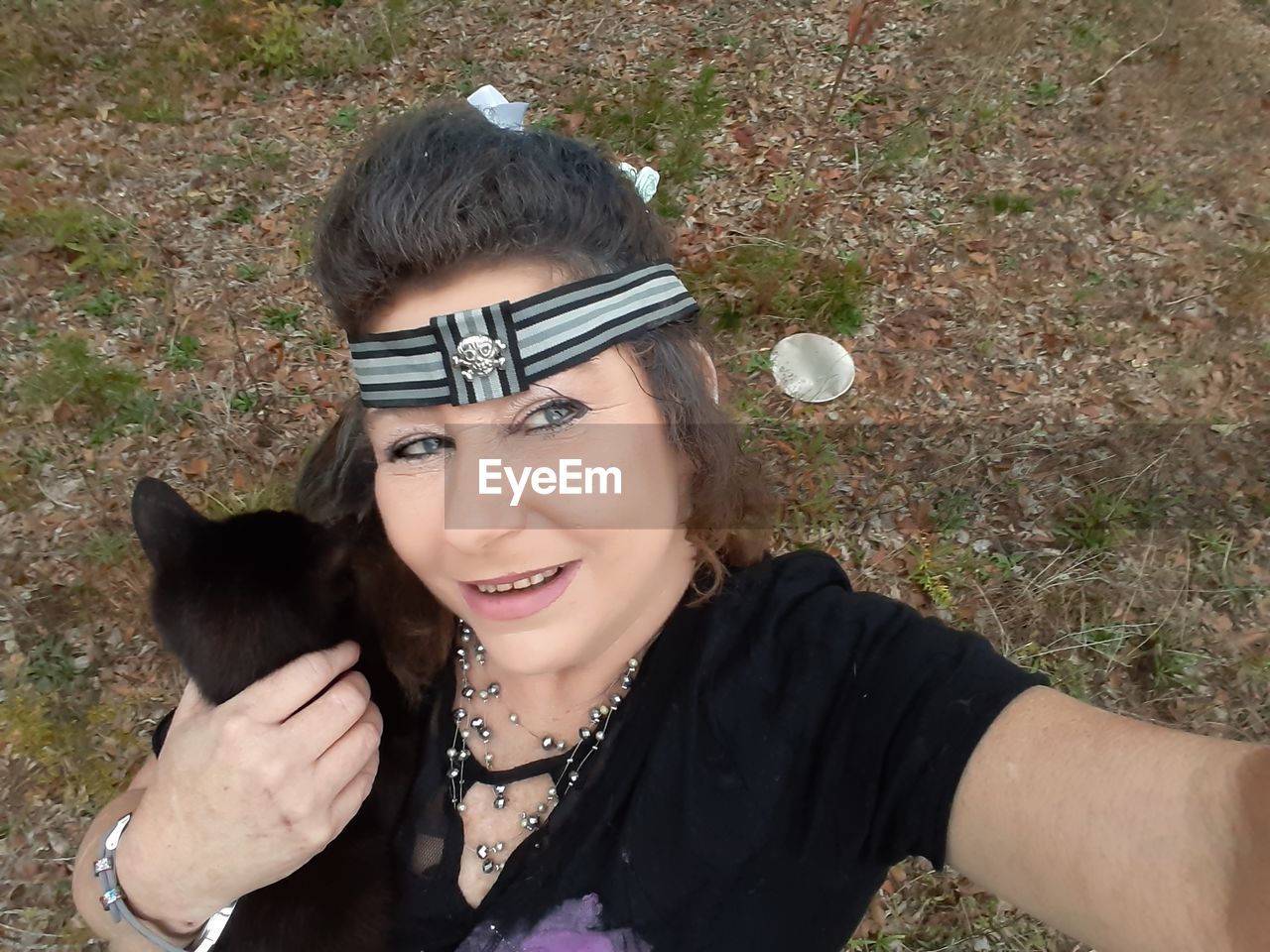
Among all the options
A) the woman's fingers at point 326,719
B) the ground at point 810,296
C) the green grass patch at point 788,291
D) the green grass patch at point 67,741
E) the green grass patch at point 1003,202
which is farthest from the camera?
the green grass patch at point 1003,202

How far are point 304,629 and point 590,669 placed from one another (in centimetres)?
73

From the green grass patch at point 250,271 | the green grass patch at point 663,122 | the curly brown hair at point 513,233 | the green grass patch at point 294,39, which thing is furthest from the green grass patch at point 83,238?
the curly brown hair at point 513,233

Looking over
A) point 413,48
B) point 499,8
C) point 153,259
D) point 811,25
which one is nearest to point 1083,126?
point 811,25

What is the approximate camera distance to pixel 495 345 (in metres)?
1.38

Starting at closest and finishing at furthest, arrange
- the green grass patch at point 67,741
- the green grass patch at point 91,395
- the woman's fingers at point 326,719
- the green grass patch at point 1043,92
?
the woman's fingers at point 326,719 → the green grass patch at point 67,741 → the green grass patch at point 91,395 → the green grass patch at point 1043,92

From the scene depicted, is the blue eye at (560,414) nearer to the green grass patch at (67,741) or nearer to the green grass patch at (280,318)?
the green grass patch at (67,741)

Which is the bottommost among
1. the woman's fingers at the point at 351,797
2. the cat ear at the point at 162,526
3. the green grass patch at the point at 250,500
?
the woman's fingers at the point at 351,797

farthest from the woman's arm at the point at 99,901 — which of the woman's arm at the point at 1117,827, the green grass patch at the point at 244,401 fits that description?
the green grass patch at the point at 244,401

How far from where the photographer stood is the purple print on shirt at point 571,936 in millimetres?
1466

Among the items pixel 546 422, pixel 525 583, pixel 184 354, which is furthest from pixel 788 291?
pixel 184 354

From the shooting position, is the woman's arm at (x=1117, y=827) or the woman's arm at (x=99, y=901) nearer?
the woman's arm at (x=1117, y=827)

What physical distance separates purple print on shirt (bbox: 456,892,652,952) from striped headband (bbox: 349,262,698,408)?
1002 millimetres

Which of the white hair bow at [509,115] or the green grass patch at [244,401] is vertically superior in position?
the white hair bow at [509,115]

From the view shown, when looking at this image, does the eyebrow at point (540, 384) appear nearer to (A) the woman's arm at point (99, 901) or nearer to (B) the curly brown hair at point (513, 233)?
(B) the curly brown hair at point (513, 233)
